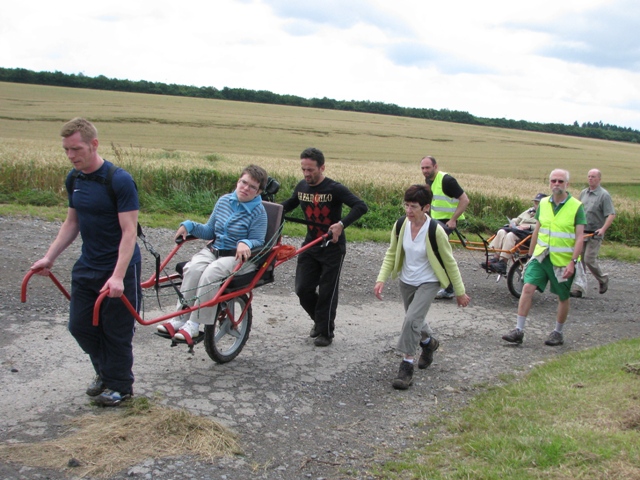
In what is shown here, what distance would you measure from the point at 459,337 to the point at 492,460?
11.9 feet

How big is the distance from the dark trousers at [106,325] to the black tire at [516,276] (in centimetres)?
673

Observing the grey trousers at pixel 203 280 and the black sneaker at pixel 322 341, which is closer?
the grey trousers at pixel 203 280

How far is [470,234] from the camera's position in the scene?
16.4m

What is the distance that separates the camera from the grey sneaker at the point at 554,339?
7812mm

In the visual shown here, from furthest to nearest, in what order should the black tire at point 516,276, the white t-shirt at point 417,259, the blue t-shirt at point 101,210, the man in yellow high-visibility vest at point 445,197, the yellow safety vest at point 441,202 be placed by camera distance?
the black tire at point 516,276
the yellow safety vest at point 441,202
the man in yellow high-visibility vest at point 445,197
the white t-shirt at point 417,259
the blue t-shirt at point 101,210

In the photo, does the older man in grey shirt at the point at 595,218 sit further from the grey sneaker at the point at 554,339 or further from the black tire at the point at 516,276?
the grey sneaker at the point at 554,339

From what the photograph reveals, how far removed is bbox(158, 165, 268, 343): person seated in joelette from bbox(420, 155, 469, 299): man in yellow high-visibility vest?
165 inches

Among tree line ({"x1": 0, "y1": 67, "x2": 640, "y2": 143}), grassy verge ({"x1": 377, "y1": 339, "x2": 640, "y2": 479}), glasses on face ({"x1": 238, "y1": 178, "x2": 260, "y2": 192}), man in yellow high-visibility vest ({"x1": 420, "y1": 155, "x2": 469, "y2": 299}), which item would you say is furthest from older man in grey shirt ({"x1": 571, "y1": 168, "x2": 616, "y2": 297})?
tree line ({"x1": 0, "y1": 67, "x2": 640, "y2": 143})

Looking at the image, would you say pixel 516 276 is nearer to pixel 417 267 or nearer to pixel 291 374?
pixel 417 267

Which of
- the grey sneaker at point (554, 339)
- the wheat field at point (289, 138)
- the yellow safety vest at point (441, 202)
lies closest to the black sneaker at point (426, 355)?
the grey sneaker at point (554, 339)

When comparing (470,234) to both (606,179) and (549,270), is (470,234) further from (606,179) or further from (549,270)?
(606,179)

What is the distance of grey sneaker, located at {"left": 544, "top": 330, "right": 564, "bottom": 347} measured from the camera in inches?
308

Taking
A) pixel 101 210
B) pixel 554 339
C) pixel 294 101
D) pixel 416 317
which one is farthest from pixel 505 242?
pixel 294 101

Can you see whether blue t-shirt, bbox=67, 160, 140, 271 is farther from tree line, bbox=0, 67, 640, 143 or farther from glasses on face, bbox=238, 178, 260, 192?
tree line, bbox=0, 67, 640, 143
